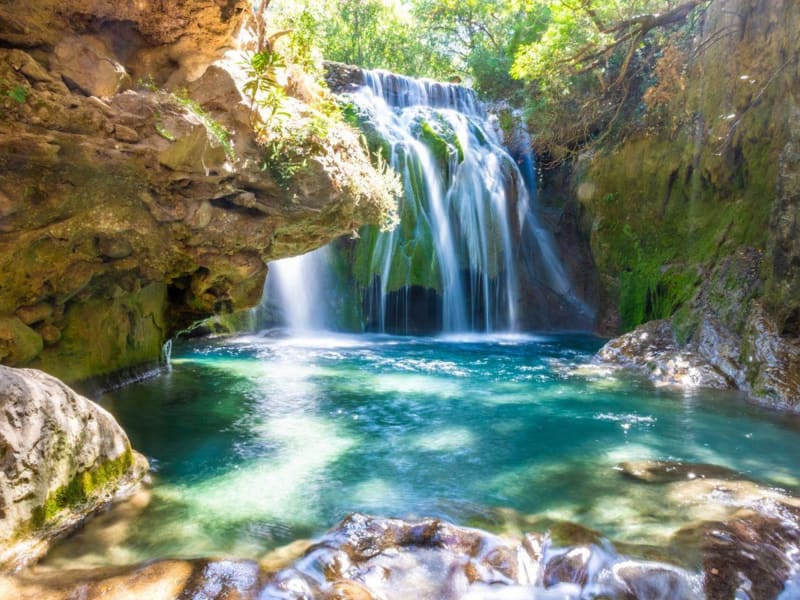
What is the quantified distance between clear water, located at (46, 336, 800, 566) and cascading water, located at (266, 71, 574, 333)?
5268 mm

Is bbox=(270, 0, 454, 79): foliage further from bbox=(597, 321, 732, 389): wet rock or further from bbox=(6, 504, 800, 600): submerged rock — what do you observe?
bbox=(6, 504, 800, 600): submerged rock

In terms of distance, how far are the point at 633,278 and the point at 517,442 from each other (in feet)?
28.7

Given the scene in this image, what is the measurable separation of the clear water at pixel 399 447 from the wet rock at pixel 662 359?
63 cm

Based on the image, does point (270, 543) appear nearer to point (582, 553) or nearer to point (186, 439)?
point (582, 553)

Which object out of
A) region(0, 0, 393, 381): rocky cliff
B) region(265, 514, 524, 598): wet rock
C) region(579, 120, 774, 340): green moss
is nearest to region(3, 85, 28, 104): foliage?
region(0, 0, 393, 381): rocky cliff

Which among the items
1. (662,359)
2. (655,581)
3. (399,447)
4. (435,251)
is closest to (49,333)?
(399,447)

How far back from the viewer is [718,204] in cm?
1112

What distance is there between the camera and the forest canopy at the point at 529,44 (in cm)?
835

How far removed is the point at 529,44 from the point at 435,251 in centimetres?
770

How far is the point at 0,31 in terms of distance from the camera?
450cm

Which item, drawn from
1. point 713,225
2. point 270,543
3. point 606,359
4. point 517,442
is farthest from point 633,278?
point 270,543

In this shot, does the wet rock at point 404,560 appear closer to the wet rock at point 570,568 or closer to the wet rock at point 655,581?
the wet rock at point 570,568

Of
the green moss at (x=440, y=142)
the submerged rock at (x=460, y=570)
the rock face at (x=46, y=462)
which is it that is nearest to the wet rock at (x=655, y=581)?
the submerged rock at (x=460, y=570)

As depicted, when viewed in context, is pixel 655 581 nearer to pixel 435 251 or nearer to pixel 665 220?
pixel 665 220
